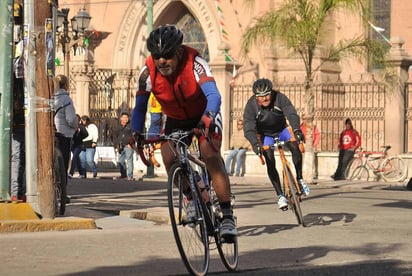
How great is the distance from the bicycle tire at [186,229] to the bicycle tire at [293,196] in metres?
5.45

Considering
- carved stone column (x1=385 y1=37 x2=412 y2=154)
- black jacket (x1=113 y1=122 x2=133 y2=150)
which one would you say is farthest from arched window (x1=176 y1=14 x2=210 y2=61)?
carved stone column (x1=385 y1=37 x2=412 y2=154)

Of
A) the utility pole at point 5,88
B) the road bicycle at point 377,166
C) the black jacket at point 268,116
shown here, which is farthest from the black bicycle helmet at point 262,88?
the road bicycle at point 377,166

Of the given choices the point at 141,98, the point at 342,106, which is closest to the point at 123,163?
the point at 342,106

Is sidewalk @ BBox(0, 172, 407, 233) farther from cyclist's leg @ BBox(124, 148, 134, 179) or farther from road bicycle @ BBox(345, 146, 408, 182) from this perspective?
road bicycle @ BBox(345, 146, 408, 182)

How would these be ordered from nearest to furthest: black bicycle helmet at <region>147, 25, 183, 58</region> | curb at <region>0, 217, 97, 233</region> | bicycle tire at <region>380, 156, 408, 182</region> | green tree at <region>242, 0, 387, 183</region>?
1. black bicycle helmet at <region>147, 25, 183, 58</region>
2. curb at <region>0, 217, 97, 233</region>
3. green tree at <region>242, 0, 387, 183</region>
4. bicycle tire at <region>380, 156, 408, 182</region>

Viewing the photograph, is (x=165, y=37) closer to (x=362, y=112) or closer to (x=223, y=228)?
(x=223, y=228)

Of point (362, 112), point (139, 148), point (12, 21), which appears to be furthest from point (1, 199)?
point (362, 112)

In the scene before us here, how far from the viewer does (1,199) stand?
13523 millimetres

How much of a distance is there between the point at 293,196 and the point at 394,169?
14.7 metres

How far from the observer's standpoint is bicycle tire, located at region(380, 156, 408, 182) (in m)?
28.8

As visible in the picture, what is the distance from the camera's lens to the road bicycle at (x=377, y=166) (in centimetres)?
2889

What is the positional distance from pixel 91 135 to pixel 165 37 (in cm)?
2331

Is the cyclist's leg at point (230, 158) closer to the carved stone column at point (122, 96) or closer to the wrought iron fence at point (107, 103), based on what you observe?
the wrought iron fence at point (107, 103)

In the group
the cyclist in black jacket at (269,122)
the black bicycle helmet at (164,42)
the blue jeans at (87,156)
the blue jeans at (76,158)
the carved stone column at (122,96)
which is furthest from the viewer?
the carved stone column at (122,96)
